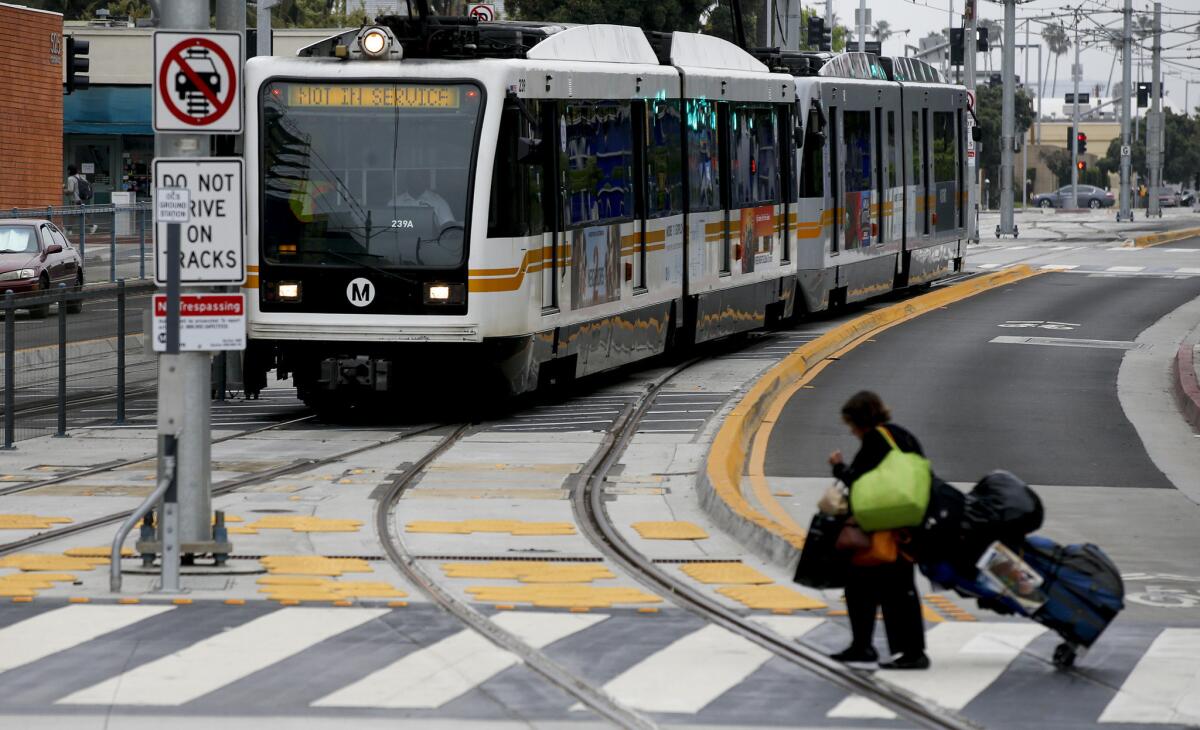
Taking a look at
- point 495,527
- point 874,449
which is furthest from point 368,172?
point 874,449

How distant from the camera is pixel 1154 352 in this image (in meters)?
26.7

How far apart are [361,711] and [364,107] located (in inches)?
410

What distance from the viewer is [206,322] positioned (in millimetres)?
11336

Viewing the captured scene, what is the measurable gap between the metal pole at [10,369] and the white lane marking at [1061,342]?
13424 millimetres

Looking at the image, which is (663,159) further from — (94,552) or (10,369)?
(94,552)

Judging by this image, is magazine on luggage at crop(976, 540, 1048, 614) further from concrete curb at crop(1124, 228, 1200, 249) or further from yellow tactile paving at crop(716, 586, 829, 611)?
concrete curb at crop(1124, 228, 1200, 249)

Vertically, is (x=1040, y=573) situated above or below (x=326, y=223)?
below

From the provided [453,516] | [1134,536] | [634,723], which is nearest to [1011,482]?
[634,723]

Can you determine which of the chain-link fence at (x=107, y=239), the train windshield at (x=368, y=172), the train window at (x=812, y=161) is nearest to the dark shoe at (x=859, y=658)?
the train windshield at (x=368, y=172)

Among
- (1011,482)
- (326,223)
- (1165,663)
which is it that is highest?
(326,223)

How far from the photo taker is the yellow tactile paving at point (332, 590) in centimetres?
1094

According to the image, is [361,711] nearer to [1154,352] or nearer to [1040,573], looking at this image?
[1040,573]

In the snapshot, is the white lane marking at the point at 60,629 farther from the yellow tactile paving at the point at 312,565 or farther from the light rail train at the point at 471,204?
the light rail train at the point at 471,204

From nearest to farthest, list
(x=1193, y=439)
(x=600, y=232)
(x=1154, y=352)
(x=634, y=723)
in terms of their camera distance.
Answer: (x=634, y=723) → (x=1193, y=439) → (x=600, y=232) → (x=1154, y=352)
